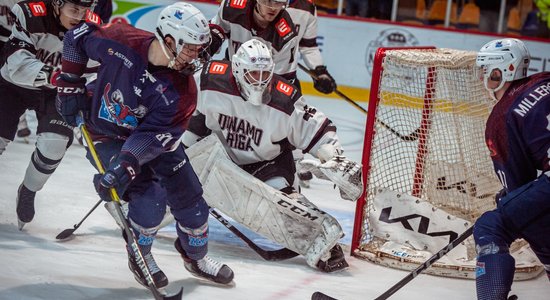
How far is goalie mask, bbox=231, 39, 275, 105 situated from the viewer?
4075 mm

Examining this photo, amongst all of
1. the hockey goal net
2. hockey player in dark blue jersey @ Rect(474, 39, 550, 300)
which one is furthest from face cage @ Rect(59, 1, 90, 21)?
hockey player in dark blue jersey @ Rect(474, 39, 550, 300)

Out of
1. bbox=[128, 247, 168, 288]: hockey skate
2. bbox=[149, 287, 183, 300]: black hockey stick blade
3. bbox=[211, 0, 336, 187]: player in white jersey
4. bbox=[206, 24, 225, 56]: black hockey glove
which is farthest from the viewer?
bbox=[211, 0, 336, 187]: player in white jersey

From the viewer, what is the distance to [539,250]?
3316mm

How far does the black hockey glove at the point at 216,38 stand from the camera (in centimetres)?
471

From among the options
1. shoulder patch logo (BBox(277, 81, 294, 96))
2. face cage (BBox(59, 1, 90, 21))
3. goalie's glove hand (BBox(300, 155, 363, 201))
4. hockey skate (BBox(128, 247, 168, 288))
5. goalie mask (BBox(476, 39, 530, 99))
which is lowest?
hockey skate (BBox(128, 247, 168, 288))

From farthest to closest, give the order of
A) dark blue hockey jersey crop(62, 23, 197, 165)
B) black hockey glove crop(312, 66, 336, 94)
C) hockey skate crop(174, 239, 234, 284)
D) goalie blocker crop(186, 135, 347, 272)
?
black hockey glove crop(312, 66, 336, 94), goalie blocker crop(186, 135, 347, 272), hockey skate crop(174, 239, 234, 284), dark blue hockey jersey crop(62, 23, 197, 165)

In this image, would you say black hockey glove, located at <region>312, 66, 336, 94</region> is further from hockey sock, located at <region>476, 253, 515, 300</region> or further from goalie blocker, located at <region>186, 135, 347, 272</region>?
hockey sock, located at <region>476, 253, 515, 300</region>

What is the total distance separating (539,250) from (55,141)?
84.0 inches

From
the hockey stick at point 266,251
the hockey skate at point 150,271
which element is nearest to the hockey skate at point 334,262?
the hockey stick at point 266,251

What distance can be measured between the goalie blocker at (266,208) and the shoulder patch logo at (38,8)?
881mm

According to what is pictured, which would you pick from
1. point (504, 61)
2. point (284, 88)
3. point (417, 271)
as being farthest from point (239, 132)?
point (504, 61)

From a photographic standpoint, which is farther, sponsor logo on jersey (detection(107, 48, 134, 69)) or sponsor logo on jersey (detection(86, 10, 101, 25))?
sponsor logo on jersey (detection(86, 10, 101, 25))

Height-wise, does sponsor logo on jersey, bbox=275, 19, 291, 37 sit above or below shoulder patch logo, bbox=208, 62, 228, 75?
above

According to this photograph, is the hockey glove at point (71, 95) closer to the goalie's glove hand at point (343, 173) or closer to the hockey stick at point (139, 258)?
the hockey stick at point (139, 258)
